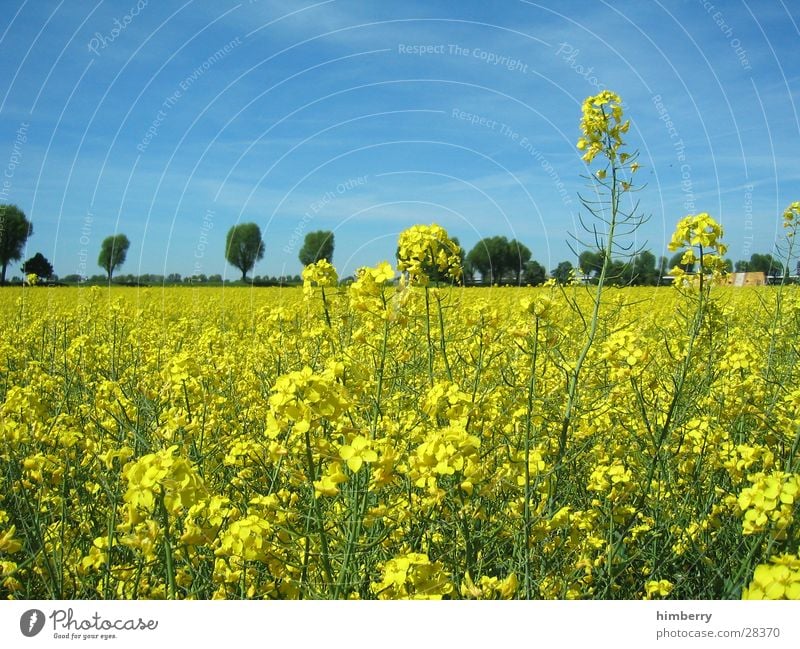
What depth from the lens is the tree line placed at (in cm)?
301

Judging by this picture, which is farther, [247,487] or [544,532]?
[247,487]

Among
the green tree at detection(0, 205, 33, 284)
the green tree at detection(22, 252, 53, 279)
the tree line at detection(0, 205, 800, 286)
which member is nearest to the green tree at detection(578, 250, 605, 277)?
the tree line at detection(0, 205, 800, 286)

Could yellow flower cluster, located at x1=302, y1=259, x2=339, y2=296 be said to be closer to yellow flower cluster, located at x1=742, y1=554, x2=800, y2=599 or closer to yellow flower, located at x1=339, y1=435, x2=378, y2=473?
yellow flower, located at x1=339, y1=435, x2=378, y2=473

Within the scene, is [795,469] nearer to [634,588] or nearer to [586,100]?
[634,588]

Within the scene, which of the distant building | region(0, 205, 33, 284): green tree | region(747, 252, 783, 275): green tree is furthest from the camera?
region(747, 252, 783, 275): green tree

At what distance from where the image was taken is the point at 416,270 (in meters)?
2.61

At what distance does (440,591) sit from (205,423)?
1.45 m

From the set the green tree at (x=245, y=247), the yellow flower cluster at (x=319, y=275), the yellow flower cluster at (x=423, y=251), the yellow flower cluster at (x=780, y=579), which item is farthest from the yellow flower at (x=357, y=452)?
the green tree at (x=245, y=247)

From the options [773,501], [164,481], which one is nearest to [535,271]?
[773,501]

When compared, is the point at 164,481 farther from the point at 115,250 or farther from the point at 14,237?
the point at 115,250

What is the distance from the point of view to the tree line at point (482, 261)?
3.01 m

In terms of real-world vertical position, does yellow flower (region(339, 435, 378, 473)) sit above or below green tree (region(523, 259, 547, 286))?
below

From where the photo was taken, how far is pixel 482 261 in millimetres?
7848
